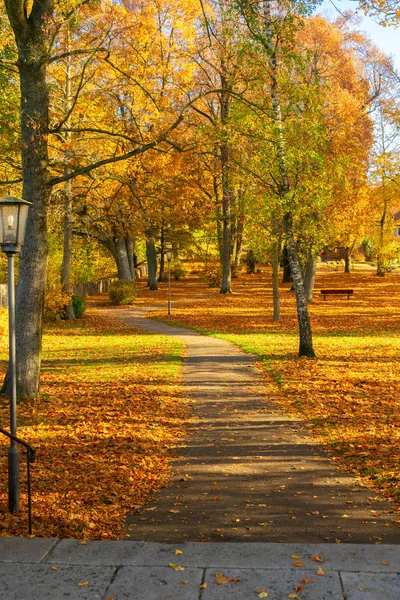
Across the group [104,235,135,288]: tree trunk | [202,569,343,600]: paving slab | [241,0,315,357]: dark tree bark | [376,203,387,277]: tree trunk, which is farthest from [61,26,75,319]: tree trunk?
[376,203,387,277]: tree trunk

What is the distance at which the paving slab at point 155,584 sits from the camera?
443cm

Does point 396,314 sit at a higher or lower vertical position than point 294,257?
lower

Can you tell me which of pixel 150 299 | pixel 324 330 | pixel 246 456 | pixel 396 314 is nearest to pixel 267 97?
pixel 246 456

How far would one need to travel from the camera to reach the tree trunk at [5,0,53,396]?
1038 centimetres

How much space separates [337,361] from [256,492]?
360 inches

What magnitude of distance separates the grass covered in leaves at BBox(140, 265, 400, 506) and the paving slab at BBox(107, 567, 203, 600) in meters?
3.05

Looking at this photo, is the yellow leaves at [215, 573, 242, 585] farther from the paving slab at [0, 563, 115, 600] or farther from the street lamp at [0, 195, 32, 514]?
the street lamp at [0, 195, 32, 514]

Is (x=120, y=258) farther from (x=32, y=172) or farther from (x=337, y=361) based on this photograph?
(x=32, y=172)

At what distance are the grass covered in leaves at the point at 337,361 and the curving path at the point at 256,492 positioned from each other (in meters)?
0.45

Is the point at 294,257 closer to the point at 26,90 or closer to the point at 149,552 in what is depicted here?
the point at 26,90

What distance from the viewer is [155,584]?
4590 millimetres

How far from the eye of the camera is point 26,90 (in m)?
10.6

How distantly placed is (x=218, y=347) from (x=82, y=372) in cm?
527

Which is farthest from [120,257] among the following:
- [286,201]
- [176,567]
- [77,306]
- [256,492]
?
[176,567]
